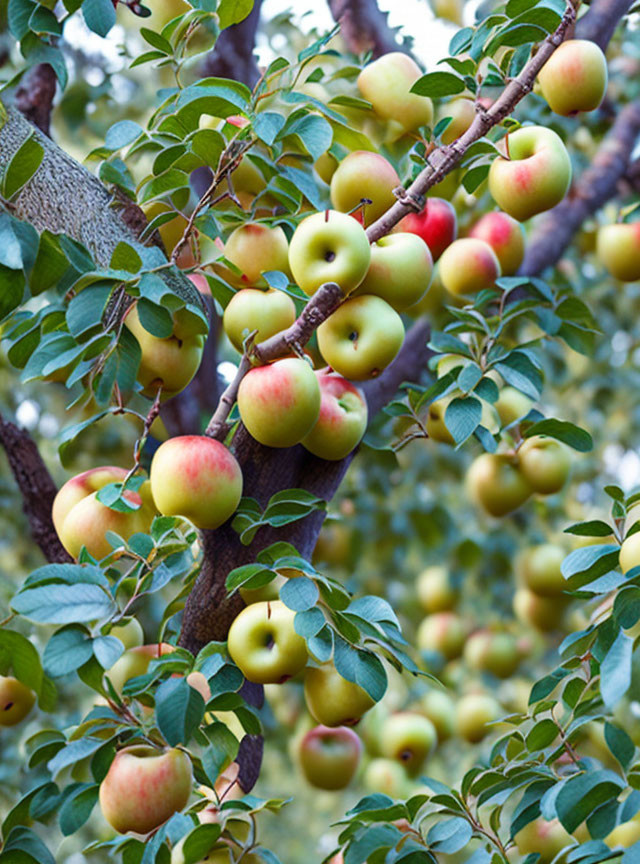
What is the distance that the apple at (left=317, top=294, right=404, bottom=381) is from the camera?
1.02 metres

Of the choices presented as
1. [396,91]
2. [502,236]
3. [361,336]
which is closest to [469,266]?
[502,236]

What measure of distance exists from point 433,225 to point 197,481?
19.9 inches

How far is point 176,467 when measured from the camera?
0.97m

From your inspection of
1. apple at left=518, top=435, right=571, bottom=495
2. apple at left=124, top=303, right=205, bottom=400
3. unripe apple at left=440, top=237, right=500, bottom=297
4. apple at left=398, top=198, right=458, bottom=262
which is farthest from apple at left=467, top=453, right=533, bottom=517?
apple at left=124, top=303, right=205, bottom=400

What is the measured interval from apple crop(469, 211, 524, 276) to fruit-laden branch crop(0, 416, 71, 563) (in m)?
0.75

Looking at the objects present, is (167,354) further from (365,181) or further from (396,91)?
(396,91)

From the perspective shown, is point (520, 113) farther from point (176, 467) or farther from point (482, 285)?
point (176, 467)

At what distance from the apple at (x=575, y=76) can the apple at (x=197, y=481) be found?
593 mm

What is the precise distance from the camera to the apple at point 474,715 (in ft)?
6.23

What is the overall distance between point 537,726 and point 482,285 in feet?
2.31

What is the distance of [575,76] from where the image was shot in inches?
43.8

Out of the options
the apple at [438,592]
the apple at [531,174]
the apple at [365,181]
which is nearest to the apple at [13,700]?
the apple at [365,181]

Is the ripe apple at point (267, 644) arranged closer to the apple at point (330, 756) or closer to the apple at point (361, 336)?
the apple at point (361, 336)

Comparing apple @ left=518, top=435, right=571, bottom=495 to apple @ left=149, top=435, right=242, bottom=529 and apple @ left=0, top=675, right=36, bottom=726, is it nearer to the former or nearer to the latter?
apple @ left=149, top=435, right=242, bottom=529
